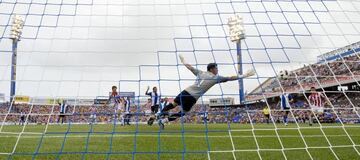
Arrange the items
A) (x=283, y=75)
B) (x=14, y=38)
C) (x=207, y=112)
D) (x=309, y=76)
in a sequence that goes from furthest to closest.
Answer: (x=283, y=75)
(x=14, y=38)
(x=309, y=76)
(x=207, y=112)

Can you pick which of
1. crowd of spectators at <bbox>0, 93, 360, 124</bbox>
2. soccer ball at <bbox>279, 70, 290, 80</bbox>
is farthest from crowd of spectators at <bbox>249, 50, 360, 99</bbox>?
crowd of spectators at <bbox>0, 93, 360, 124</bbox>

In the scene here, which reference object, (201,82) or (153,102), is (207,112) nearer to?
(201,82)

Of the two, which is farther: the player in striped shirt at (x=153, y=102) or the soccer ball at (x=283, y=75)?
the player in striped shirt at (x=153, y=102)

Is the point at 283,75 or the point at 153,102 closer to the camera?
the point at 283,75

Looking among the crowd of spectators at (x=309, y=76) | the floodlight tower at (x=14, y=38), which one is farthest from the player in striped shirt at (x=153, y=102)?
the floodlight tower at (x=14, y=38)

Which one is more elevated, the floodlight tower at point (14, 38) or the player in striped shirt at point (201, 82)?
the floodlight tower at point (14, 38)

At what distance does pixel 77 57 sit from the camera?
655 centimetres

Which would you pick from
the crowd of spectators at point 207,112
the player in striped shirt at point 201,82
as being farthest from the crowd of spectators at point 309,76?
the player in striped shirt at point 201,82

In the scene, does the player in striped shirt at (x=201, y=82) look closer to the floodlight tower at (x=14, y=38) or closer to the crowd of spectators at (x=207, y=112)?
the crowd of spectators at (x=207, y=112)

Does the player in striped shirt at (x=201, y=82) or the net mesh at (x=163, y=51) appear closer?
the net mesh at (x=163, y=51)

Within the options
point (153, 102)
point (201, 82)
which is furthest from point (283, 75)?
point (153, 102)

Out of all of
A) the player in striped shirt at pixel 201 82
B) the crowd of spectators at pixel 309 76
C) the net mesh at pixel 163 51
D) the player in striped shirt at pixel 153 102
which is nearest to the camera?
the net mesh at pixel 163 51

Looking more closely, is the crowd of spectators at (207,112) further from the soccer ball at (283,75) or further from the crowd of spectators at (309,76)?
the soccer ball at (283,75)

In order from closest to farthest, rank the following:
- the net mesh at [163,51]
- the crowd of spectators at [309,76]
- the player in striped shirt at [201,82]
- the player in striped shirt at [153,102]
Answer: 1. the net mesh at [163,51]
2. the player in striped shirt at [201,82]
3. the crowd of spectators at [309,76]
4. the player in striped shirt at [153,102]
